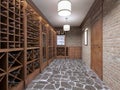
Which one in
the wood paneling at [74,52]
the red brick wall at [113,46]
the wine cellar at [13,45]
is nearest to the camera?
the wine cellar at [13,45]

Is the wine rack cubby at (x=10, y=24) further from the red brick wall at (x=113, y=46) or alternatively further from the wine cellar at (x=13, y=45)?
the red brick wall at (x=113, y=46)

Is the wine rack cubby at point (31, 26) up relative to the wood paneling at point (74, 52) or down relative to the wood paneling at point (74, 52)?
up

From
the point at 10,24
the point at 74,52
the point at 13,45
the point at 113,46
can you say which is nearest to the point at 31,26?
the point at 10,24

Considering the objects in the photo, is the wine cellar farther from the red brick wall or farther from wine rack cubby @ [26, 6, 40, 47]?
the red brick wall

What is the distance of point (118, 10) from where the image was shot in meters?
2.42

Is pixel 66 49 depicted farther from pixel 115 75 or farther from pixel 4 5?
pixel 4 5

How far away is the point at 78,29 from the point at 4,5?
7885mm

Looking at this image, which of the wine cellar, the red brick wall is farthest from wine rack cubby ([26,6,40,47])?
the red brick wall

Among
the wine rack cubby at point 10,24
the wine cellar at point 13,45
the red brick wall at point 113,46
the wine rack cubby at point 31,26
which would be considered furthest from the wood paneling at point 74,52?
the wine rack cubby at point 10,24

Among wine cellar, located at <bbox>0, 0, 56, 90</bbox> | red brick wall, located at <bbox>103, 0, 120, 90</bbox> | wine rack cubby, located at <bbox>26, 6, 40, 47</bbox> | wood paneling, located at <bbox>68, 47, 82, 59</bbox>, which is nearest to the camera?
wine cellar, located at <bbox>0, 0, 56, 90</bbox>

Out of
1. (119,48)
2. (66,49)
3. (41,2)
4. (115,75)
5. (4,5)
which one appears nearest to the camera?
(4,5)

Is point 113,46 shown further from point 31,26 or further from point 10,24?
point 31,26

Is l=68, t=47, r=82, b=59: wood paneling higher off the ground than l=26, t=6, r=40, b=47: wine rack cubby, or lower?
lower

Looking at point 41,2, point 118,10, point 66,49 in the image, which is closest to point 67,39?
point 66,49
